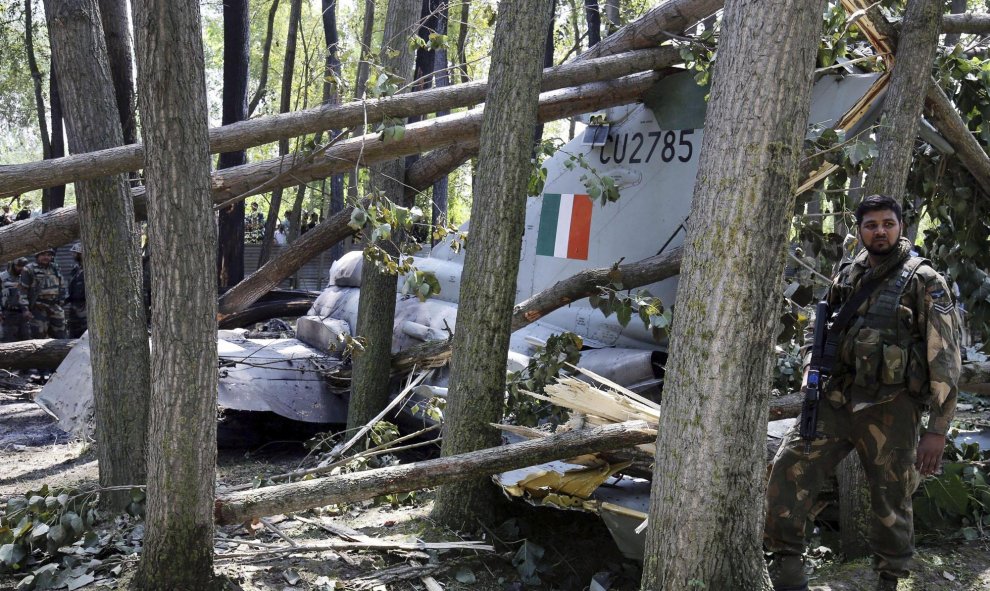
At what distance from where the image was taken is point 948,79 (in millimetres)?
5832

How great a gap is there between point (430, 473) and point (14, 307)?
34.3 feet

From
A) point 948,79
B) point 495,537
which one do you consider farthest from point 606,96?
point 495,537

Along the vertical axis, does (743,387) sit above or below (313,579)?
above

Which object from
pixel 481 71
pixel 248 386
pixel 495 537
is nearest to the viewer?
pixel 495 537

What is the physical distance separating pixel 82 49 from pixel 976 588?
5.83m

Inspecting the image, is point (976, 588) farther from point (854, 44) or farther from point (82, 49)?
point (82, 49)

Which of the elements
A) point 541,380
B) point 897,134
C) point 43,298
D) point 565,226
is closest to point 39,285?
point 43,298

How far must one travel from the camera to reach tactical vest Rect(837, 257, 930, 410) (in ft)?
13.0

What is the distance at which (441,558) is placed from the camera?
4703 millimetres

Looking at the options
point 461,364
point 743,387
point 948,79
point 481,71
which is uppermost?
point 481,71

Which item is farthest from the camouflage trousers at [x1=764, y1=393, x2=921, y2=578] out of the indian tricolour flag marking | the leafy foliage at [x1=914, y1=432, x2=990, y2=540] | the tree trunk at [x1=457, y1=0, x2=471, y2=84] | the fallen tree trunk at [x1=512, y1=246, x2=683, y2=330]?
the indian tricolour flag marking

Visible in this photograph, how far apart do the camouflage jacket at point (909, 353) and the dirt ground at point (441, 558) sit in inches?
41.1

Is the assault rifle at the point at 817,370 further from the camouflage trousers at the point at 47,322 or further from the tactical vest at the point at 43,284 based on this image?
the tactical vest at the point at 43,284

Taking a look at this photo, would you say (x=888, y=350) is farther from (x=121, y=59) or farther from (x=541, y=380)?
(x=121, y=59)
